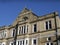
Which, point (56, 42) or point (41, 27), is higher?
point (41, 27)

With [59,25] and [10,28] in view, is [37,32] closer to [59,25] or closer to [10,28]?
[59,25]

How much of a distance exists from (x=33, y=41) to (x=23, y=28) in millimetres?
5015

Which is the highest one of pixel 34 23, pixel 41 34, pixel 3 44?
pixel 34 23

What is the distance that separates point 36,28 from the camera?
42219mm

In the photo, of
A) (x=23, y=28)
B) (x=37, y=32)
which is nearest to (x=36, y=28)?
(x=37, y=32)

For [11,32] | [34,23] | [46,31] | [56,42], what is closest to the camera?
[56,42]

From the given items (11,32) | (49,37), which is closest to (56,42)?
(49,37)

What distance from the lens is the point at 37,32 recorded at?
41406mm

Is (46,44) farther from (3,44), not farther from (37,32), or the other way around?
(3,44)

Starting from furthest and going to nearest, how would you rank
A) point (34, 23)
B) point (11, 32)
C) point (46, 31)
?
1. point (11, 32)
2. point (34, 23)
3. point (46, 31)

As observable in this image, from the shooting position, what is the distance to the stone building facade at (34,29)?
39031 millimetres

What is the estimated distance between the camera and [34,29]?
140 feet

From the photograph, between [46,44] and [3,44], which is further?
[3,44]

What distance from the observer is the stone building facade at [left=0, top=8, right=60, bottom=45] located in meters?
39.0
